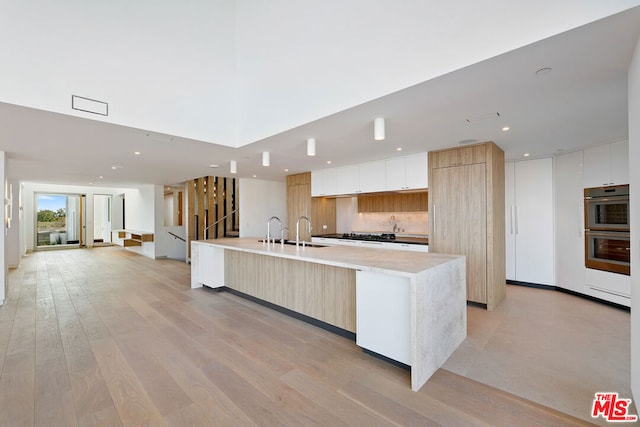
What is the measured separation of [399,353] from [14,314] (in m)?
4.86

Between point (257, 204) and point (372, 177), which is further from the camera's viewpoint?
point (257, 204)

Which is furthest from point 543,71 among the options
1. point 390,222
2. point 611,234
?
point 390,222

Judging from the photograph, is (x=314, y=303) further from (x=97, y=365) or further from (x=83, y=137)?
(x=83, y=137)

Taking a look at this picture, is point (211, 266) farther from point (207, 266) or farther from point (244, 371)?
point (244, 371)

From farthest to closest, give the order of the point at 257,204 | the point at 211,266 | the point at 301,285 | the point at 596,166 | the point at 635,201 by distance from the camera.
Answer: the point at 257,204 → the point at 211,266 → the point at 596,166 → the point at 301,285 → the point at 635,201

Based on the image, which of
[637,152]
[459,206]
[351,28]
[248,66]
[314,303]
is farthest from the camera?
[459,206]

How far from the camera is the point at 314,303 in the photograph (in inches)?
127

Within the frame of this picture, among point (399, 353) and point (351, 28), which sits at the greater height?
Answer: point (351, 28)

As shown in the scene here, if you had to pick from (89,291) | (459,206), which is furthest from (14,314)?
(459,206)

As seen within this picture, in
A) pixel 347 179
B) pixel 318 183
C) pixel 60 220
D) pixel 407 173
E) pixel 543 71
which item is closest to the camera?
pixel 543 71

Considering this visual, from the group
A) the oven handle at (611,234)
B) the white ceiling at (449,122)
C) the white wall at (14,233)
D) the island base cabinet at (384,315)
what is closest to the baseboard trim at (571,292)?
the oven handle at (611,234)

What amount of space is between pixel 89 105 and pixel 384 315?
3.37 metres

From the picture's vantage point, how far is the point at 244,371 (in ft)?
7.56

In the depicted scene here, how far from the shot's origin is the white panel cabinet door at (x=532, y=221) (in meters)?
4.69
